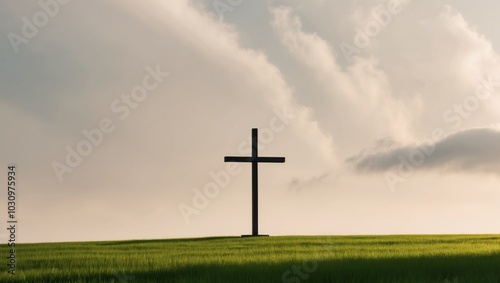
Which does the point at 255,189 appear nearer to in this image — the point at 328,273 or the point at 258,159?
the point at 258,159

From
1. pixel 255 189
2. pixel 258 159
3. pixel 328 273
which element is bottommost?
pixel 328 273

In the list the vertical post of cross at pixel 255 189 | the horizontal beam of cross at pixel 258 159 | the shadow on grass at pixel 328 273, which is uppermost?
the horizontal beam of cross at pixel 258 159

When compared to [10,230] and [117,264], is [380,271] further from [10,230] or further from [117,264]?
[10,230]

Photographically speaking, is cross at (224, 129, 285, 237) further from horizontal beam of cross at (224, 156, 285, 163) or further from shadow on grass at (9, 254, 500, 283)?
shadow on grass at (9, 254, 500, 283)

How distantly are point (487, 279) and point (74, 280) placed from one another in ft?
19.8

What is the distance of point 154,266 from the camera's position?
1114 centimetres

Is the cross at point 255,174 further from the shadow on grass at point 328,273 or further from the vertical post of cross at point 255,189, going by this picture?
the shadow on grass at point 328,273

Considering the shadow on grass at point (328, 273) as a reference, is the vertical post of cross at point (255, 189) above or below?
above

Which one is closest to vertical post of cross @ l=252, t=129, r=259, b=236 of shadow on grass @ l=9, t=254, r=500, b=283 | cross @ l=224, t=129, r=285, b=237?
cross @ l=224, t=129, r=285, b=237

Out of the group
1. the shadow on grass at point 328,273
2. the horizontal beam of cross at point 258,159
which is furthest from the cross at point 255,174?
the shadow on grass at point 328,273

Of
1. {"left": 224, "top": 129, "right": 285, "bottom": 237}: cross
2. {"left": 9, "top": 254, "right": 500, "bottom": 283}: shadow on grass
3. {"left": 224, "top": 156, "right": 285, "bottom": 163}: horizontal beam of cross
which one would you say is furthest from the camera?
{"left": 224, "top": 129, "right": 285, "bottom": 237}: cross

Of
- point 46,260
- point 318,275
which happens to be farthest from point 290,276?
point 46,260

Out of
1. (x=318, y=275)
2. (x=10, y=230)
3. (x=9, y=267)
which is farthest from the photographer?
(x=10, y=230)

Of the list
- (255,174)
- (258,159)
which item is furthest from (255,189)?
(258,159)
